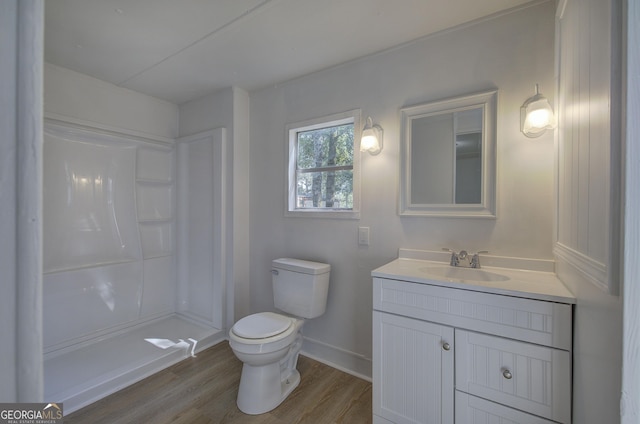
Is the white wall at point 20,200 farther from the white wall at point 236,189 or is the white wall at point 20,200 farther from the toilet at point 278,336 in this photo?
the white wall at point 236,189

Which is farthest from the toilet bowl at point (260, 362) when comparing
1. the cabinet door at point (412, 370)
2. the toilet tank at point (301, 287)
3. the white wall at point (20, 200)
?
the white wall at point (20, 200)

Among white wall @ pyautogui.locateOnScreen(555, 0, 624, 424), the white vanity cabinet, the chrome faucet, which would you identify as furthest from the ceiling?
the white vanity cabinet

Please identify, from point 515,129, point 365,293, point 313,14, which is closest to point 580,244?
point 515,129

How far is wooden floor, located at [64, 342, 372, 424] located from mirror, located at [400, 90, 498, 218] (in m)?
1.24

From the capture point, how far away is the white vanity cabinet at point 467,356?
1.11m

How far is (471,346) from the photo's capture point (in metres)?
1.25

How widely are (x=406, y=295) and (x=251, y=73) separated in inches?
78.2

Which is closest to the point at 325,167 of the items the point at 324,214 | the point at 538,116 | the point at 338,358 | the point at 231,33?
the point at 324,214

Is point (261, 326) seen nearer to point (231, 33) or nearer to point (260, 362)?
point (260, 362)

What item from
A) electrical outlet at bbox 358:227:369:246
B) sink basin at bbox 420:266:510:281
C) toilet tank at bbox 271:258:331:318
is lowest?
toilet tank at bbox 271:258:331:318

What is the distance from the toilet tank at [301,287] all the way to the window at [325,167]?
0.42 meters

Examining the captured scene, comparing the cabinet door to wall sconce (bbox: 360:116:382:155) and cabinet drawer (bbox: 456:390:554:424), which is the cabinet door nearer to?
cabinet drawer (bbox: 456:390:554:424)

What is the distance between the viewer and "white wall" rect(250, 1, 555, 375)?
1.47 m

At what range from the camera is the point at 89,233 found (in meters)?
2.32
